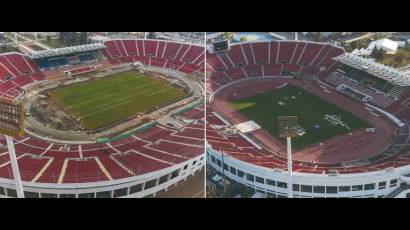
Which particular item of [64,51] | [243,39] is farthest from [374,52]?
[64,51]

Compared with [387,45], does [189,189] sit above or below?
below

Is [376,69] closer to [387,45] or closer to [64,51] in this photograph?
[387,45]

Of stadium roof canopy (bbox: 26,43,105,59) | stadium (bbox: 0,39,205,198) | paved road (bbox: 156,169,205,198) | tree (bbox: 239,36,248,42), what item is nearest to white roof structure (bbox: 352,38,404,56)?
tree (bbox: 239,36,248,42)

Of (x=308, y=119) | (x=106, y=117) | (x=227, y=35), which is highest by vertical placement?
(x=227, y=35)

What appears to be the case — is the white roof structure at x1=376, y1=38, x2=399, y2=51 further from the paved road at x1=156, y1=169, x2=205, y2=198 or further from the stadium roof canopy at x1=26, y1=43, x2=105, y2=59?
the stadium roof canopy at x1=26, y1=43, x2=105, y2=59

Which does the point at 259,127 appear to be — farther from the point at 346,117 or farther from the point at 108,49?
the point at 108,49

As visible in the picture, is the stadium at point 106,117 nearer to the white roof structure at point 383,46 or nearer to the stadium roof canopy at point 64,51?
the stadium roof canopy at point 64,51
